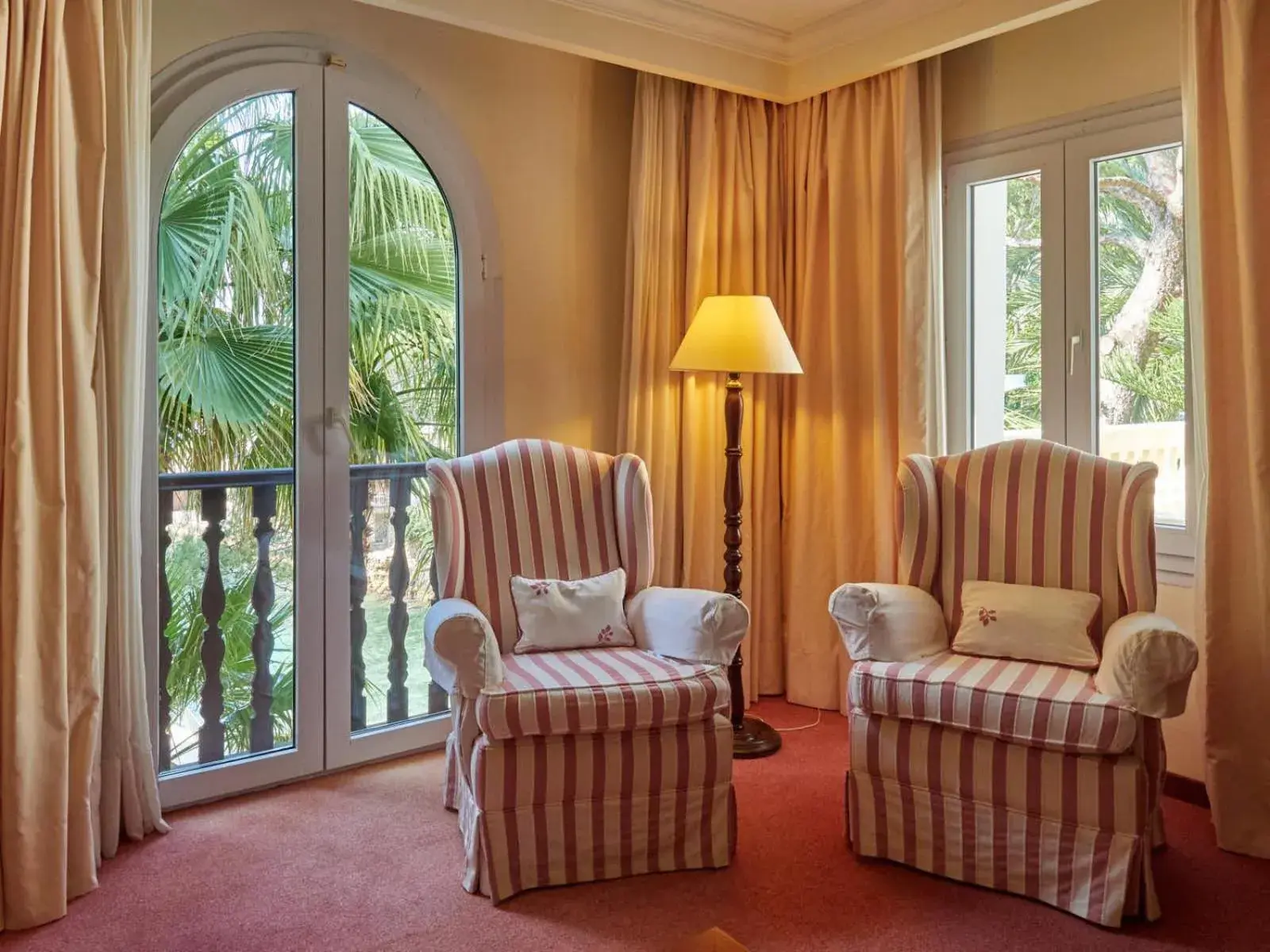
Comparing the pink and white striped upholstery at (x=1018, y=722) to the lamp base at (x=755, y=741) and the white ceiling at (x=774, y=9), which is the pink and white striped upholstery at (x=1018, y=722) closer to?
the lamp base at (x=755, y=741)

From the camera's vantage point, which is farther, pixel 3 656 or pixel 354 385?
pixel 354 385

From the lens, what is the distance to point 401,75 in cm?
321

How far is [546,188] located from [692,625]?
1755 mm

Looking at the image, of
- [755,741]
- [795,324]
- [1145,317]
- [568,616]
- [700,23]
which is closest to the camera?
[568,616]

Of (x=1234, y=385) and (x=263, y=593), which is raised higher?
(x=1234, y=385)

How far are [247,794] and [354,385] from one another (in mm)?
1263

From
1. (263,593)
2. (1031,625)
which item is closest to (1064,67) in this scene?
(1031,625)

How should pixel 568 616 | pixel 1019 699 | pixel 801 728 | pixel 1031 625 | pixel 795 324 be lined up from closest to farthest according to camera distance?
pixel 1019 699
pixel 1031 625
pixel 568 616
pixel 801 728
pixel 795 324

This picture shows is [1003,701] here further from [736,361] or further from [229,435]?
[229,435]

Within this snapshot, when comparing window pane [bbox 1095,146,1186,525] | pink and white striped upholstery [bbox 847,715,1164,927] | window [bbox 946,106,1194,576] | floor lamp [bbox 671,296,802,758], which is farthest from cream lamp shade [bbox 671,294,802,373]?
pink and white striped upholstery [bbox 847,715,1164,927]

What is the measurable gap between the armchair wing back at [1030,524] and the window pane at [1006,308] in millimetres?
605

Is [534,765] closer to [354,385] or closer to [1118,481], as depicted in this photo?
[354,385]

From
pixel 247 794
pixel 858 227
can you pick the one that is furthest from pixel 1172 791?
pixel 247 794

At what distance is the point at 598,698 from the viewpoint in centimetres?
238
